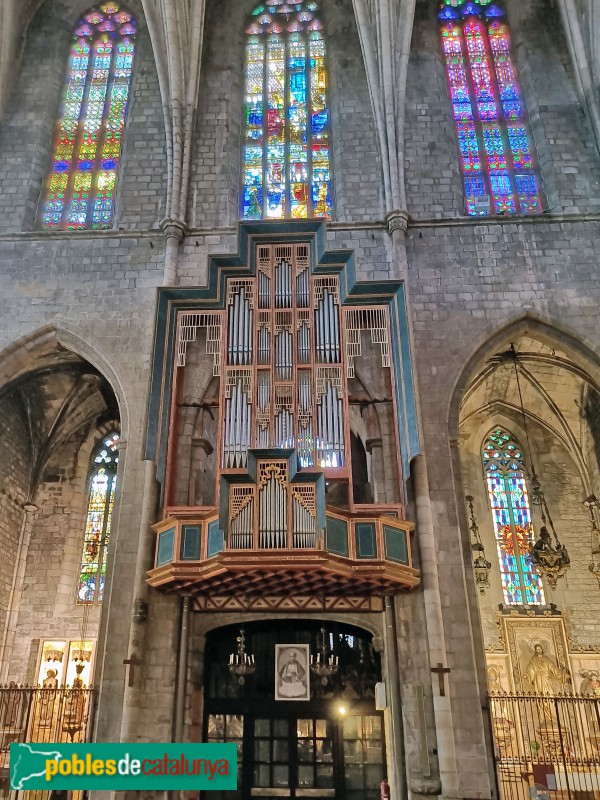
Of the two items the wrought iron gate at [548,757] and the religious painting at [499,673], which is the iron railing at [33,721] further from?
the religious painting at [499,673]

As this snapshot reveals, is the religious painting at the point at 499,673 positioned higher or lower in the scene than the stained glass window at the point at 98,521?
lower

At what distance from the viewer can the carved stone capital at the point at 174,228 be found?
15.3 metres

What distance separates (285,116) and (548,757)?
51.3 feet

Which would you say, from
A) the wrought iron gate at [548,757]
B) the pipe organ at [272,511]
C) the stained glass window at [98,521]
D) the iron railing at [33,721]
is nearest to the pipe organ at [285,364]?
the pipe organ at [272,511]

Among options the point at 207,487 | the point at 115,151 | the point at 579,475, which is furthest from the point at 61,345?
the point at 579,475

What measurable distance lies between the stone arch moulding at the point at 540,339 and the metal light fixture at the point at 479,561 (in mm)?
5538

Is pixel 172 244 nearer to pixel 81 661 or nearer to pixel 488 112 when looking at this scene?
pixel 488 112

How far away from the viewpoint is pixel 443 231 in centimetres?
1548

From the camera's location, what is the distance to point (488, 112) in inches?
685

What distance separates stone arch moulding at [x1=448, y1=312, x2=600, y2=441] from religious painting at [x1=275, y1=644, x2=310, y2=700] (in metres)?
5.36

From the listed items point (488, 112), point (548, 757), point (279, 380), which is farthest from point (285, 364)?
point (548, 757)

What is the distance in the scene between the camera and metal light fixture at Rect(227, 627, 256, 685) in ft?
40.2

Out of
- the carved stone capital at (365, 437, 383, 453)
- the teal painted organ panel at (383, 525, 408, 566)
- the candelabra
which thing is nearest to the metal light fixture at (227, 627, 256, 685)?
the candelabra

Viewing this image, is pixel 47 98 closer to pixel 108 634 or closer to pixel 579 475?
pixel 108 634
